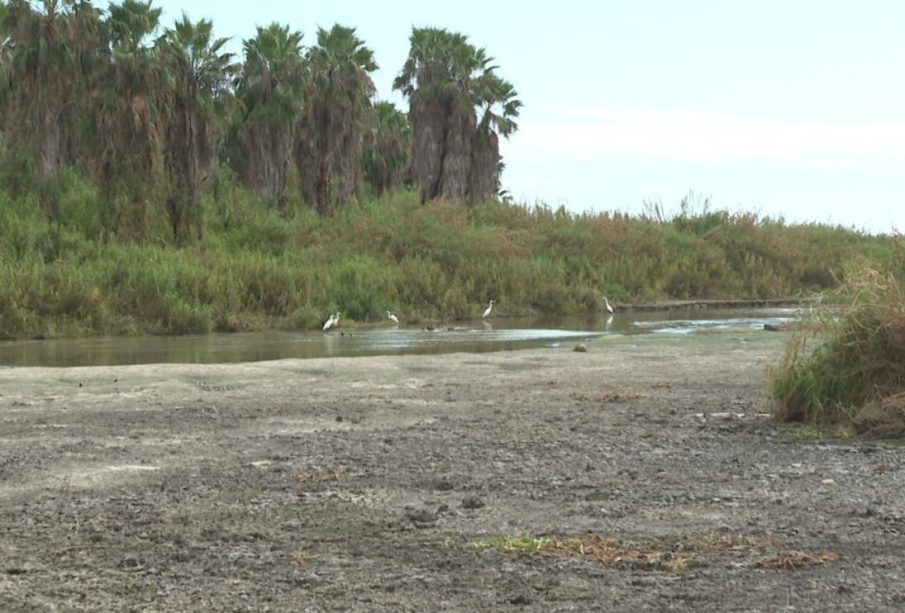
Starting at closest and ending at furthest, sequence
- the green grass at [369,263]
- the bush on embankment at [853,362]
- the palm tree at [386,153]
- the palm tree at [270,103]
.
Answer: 1. the bush on embankment at [853,362]
2. the green grass at [369,263]
3. the palm tree at [270,103]
4. the palm tree at [386,153]

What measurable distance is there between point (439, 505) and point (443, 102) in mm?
50242

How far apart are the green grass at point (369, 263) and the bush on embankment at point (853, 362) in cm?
1904

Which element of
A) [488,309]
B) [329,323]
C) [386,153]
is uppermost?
[386,153]

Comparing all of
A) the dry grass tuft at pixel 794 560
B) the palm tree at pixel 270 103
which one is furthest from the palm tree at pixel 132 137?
the dry grass tuft at pixel 794 560

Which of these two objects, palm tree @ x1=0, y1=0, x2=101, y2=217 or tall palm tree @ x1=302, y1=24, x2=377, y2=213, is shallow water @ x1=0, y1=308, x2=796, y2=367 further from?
tall palm tree @ x1=302, y1=24, x2=377, y2=213

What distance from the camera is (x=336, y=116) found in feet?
150

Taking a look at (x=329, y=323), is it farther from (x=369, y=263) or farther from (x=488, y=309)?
(x=369, y=263)

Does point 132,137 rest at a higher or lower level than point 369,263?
higher

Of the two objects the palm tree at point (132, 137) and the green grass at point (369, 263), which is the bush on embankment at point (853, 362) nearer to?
the green grass at point (369, 263)

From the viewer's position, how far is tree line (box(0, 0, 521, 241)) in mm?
35875

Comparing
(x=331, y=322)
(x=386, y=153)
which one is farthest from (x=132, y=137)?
(x=386, y=153)

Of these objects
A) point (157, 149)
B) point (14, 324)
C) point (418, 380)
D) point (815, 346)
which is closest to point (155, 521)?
point (815, 346)

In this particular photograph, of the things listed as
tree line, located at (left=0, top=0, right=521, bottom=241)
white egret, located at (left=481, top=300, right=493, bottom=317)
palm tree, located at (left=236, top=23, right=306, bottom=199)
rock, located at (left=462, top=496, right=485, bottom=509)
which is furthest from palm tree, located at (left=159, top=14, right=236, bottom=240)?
rock, located at (left=462, top=496, right=485, bottom=509)

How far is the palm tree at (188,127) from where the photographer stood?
36875 millimetres
